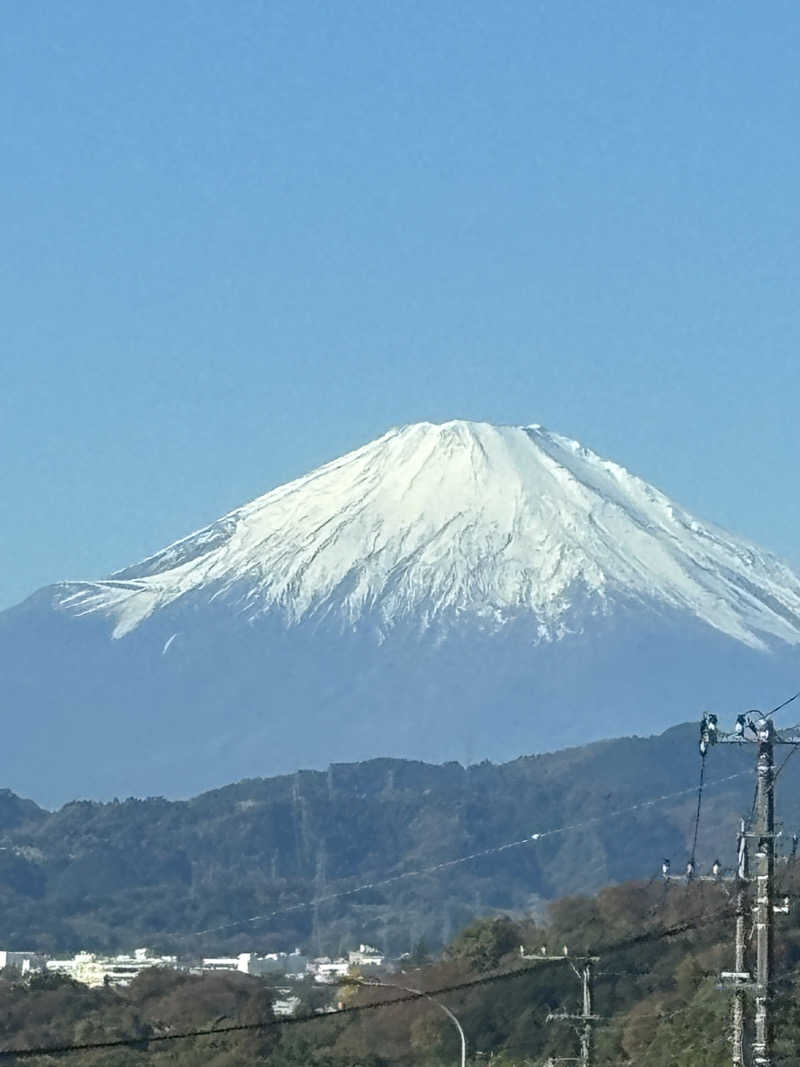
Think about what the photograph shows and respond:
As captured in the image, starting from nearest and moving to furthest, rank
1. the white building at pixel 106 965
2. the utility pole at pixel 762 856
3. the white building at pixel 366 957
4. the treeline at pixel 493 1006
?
1. the utility pole at pixel 762 856
2. the treeline at pixel 493 1006
3. the white building at pixel 106 965
4. the white building at pixel 366 957

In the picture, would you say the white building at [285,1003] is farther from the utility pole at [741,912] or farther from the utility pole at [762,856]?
the utility pole at [762,856]

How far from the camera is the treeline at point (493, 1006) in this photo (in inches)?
4102

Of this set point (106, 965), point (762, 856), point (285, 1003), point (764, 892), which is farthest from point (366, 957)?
point (764, 892)

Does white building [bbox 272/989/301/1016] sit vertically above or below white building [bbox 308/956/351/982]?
below

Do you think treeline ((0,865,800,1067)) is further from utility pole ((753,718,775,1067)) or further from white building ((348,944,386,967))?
utility pole ((753,718,775,1067))

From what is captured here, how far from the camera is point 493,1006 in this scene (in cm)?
11962

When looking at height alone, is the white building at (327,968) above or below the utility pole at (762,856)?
above

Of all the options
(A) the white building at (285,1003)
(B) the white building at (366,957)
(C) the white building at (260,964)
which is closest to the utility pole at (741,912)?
(A) the white building at (285,1003)

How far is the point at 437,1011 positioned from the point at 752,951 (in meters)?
31.6

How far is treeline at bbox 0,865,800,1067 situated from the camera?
10419 cm

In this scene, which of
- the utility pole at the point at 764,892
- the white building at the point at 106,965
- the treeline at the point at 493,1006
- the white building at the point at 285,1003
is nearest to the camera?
the utility pole at the point at 764,892

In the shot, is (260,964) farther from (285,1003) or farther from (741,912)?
(741,912)

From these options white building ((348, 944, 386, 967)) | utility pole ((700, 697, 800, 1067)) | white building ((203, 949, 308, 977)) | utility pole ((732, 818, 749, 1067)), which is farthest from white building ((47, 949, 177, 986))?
utility pole ((700, 697, 800, 1067))

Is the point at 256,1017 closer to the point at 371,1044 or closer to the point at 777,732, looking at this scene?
the point at 371,1044
